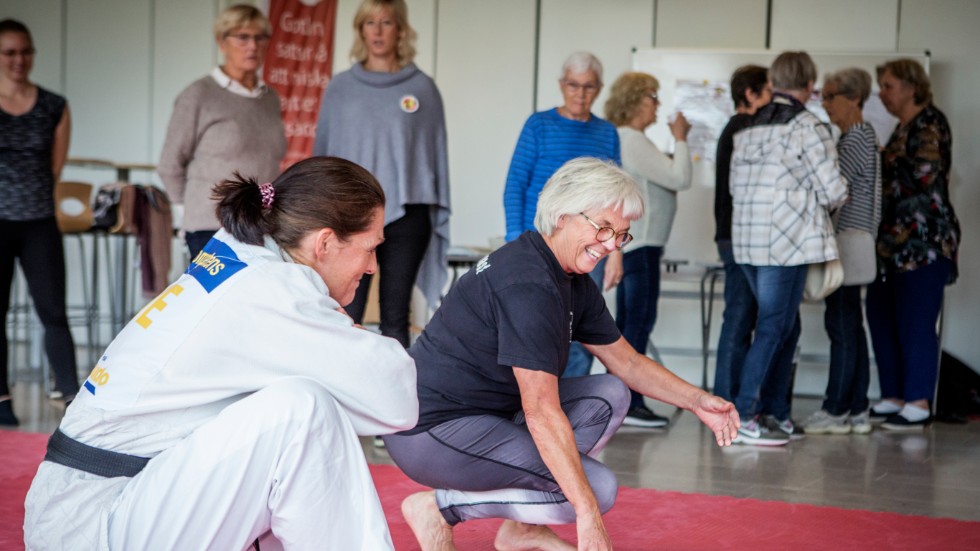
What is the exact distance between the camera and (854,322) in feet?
14.4

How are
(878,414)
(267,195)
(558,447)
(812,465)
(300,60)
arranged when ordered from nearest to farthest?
(267,195)
(558,447)
(812,465)
(878,414)
(300,60)

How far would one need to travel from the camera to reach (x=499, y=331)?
2080 mm

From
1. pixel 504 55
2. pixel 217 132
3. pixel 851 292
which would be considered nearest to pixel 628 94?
pixel 851 292

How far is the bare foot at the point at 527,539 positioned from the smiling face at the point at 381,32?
1.75m

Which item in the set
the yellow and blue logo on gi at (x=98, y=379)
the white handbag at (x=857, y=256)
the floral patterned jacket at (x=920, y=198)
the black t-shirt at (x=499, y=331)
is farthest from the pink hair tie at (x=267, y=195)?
the floral patterned jacket at (x=920, y=198)

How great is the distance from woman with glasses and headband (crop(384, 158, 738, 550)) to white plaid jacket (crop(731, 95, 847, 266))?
70.7 inches

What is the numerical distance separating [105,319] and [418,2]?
109 inches

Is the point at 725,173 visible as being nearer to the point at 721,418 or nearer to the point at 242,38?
the point at 242,38

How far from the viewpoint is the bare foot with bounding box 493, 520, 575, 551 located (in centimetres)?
236

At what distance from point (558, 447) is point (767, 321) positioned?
7.41ft

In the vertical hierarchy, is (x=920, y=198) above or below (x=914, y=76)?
below

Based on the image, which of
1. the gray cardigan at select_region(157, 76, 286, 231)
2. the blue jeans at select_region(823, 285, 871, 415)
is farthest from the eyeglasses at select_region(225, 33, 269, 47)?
the blue jeans at select_region(823, 285, 871, 415)

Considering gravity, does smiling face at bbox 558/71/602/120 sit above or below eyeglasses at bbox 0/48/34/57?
below

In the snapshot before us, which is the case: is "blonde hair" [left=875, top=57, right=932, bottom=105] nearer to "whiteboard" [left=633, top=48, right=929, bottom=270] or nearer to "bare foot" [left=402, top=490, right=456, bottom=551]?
"whiteboard" [left=633, top=48, right=929, bottom=270]
